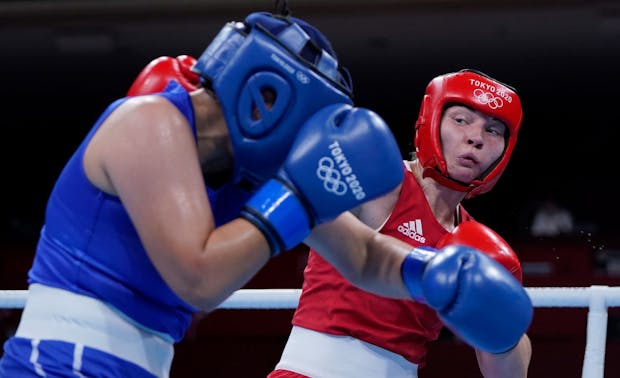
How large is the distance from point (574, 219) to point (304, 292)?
19.7ft

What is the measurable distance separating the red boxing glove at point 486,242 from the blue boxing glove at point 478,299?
55 centimetres

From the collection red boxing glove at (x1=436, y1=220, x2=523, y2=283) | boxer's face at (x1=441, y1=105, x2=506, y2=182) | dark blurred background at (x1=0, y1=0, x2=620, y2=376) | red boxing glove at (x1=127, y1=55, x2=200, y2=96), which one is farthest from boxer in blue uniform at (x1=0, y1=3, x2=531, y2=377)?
dark blurred background at (x1=0, y1=0, x2=620, y2=376)

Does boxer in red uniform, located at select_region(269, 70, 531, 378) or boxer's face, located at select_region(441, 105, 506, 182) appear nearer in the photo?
boxer in red uniform, located at select_region(269, 70, 531, 378)

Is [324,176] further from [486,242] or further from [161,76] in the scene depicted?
[486,242]

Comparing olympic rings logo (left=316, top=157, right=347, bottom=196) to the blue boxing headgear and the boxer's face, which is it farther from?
the boxer's face

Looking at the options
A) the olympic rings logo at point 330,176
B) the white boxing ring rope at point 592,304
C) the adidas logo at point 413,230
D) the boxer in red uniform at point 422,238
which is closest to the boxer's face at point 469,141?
the boxer in red uniform at point 422,238

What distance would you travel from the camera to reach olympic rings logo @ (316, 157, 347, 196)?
1348 millimetres

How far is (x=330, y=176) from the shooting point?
135 centimetres

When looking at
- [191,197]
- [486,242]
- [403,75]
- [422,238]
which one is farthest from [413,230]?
[403,75]

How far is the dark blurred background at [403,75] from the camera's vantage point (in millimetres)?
6391

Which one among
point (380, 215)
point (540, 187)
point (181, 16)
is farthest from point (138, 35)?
point (380, 215)

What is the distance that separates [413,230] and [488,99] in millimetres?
415

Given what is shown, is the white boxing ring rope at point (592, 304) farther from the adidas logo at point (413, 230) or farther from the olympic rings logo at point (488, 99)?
the olympic rings logo at point (488, 99)

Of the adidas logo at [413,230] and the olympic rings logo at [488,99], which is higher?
the olympic rings logo at [488,99]
